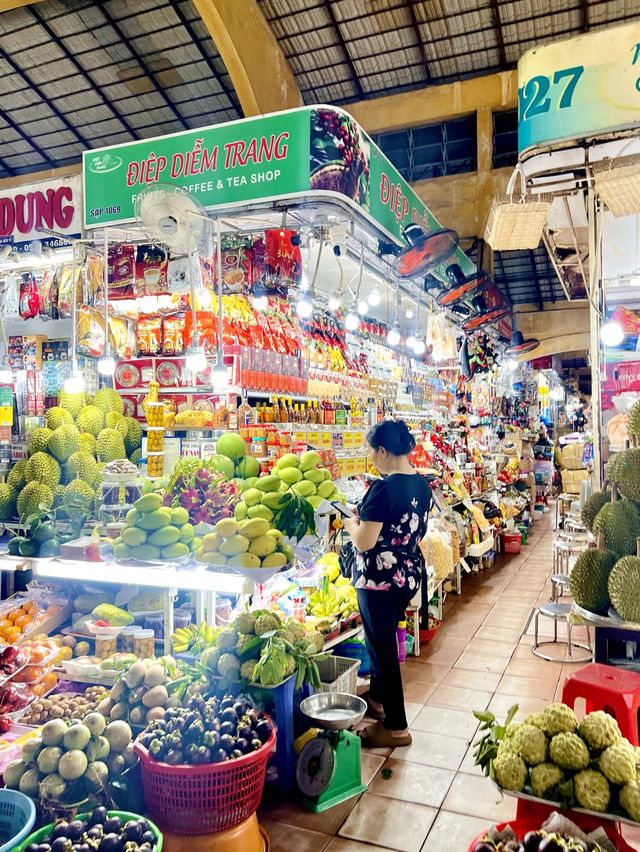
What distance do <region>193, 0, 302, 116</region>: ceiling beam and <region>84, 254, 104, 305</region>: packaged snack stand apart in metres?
5.82

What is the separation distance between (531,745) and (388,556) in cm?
165

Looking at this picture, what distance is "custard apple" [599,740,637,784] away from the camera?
219cm

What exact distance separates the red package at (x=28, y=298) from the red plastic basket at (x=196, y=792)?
12.5 ft

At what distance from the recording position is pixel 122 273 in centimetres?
513

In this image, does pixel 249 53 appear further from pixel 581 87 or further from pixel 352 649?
pixel 352 649

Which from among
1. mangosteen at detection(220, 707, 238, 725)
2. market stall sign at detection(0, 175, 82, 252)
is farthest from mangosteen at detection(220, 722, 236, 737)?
market stall sign at detection(0, 175, 82, 252)

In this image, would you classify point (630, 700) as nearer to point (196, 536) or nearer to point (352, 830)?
point (352, 830)

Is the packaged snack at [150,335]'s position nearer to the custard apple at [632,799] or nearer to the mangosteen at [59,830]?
the mangosteen at [59,830]

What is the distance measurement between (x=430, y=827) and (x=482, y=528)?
17.1 ft

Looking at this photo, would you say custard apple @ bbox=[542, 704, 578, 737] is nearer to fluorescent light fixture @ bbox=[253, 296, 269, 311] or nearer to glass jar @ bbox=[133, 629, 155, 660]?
glass jar @ bbox=[133, 629, 155, 660]

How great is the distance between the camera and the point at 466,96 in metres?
11.9

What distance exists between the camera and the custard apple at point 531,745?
2.30m

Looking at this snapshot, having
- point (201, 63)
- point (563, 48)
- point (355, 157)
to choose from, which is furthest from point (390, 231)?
point (201, 63)

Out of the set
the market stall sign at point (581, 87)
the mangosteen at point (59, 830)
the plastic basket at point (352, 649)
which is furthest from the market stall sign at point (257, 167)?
the mangosteen at point (59, 830)
